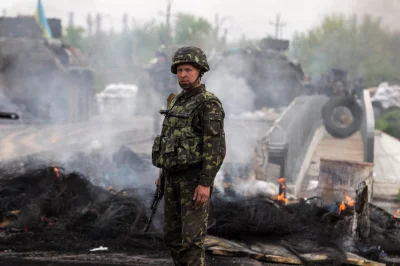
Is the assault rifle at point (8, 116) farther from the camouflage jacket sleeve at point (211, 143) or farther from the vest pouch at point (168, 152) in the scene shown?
the camouflage jacket sleeve at point (211, 143)

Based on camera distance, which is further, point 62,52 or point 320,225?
point 62,52

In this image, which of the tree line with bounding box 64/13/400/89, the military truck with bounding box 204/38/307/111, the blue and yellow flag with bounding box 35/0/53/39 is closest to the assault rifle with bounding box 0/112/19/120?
the military truck with bounding box 204/38/307/111

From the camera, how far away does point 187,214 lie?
413cm

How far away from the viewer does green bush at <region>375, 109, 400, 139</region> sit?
18359 mm

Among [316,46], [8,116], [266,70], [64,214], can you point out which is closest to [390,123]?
[266,70]

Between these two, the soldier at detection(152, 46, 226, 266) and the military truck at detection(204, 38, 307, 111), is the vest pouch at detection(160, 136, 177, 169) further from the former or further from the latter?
the military truck at detection(204, 38, 307, 111)

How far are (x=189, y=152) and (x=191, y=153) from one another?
0.05ft

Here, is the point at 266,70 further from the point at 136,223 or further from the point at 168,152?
the point at 168,152

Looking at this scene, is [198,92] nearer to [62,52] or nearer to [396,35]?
[62,52]

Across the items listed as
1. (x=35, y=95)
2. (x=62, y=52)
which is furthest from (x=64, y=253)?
(x=62, y=52)

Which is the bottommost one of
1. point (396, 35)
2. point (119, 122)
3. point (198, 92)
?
point (119, 122)

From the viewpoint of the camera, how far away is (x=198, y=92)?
4.21 metres

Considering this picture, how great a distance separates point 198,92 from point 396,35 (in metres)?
27.0

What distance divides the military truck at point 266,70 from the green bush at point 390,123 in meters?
4.71
